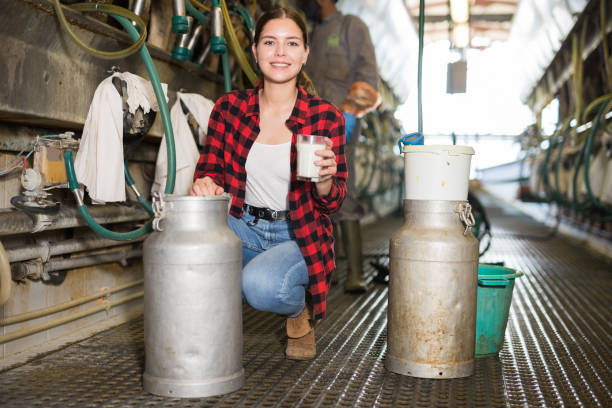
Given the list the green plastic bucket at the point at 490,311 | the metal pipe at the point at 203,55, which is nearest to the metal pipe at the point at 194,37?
the metal pipe at the point at 203,55

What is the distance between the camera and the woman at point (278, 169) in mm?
1971

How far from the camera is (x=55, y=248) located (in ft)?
7.30

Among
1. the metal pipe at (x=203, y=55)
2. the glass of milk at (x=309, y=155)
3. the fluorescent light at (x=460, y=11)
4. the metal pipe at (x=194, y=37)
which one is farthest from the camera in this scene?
the fluorescent light at (x=460, y=11)

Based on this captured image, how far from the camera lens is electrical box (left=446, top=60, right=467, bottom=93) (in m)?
2.47

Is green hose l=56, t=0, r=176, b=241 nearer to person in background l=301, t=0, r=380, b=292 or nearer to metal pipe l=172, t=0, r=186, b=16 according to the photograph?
metal pipe l=172, t=0, r=186, b=16

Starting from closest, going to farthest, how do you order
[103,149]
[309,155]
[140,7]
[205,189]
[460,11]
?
[309,155]
[205,189]
[103,149]
[140,7]
[460,11]

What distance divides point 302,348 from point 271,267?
39 centimetres

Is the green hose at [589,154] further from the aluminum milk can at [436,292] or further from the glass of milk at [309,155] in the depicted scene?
the glass of milk at [309,155]

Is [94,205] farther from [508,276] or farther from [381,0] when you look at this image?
[381,0]

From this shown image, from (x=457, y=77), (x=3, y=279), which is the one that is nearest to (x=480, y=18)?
(x=457, y=77)

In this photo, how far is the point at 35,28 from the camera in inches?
72.0

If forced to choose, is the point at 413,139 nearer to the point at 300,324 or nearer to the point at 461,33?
the point at 300,324

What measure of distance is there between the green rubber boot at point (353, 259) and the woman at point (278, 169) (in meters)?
1.39

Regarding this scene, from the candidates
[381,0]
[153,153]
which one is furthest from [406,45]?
[153,153]
